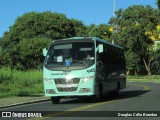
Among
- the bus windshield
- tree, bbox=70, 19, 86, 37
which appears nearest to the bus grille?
the bus windshield

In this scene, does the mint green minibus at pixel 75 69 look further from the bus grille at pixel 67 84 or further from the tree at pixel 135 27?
the tree at pixel 135 27

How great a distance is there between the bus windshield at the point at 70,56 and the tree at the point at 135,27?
171ft

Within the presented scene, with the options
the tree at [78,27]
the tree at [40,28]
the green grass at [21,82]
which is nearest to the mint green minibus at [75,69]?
the green grass at [21,82]

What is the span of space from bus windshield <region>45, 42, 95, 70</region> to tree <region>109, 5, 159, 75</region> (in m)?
52.0

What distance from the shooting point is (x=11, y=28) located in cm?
9462

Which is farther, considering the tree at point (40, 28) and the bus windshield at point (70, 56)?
the tree at point (40, 28)

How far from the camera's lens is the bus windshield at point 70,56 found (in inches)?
853

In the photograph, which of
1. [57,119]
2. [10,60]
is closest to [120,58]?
[57,119]

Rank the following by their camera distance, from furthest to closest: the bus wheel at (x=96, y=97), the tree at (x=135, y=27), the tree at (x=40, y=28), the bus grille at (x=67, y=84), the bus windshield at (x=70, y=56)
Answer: the tree at (x=40, y=28) < the tree at (x=135, y=27) < the bus wheel at (x=96, y=97) < the bus windshield at (x=70, y=56) < the bus grille at (x=67, y=84)

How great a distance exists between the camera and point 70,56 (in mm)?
21953

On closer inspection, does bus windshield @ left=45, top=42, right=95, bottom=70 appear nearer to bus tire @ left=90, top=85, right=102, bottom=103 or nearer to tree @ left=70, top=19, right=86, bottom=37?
bus tire @ left=90, top=85, right=102, bottom=103

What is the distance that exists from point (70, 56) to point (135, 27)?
53069 millimetres

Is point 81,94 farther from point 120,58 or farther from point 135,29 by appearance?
point 135,29

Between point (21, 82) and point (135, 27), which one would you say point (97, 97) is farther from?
point (135, 27)
